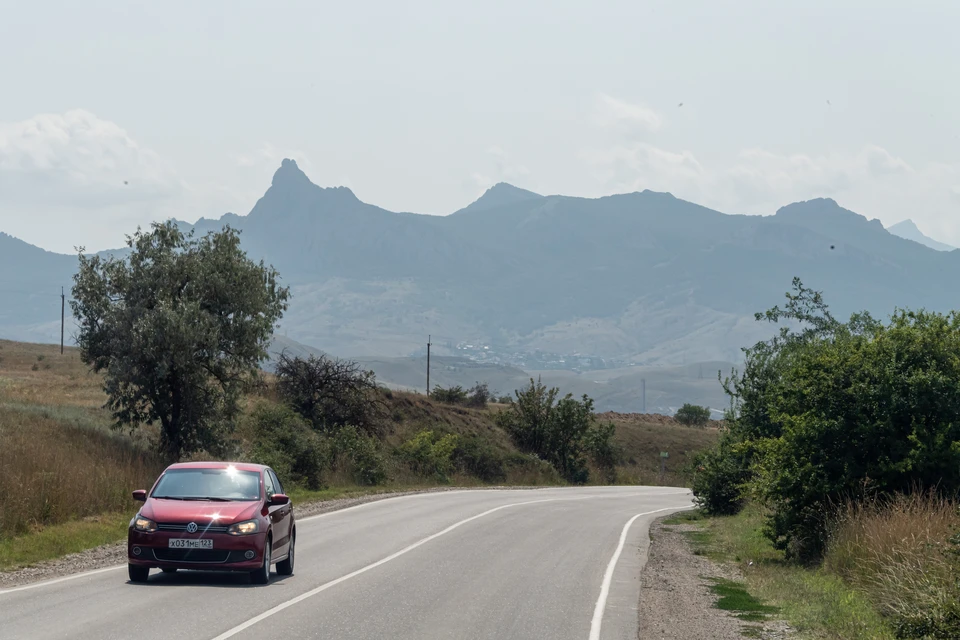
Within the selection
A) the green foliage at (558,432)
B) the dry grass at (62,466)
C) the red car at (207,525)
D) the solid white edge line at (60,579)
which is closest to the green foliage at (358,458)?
the dry grass at (62,466)

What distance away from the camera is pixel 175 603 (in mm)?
11914

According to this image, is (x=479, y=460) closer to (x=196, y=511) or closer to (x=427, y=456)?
(x=427, y=456)

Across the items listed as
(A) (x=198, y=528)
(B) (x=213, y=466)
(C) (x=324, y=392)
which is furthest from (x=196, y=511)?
(C) (x=324, y=392)

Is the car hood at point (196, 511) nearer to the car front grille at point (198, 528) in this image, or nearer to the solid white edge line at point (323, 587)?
the car front grille at point (198, 528)

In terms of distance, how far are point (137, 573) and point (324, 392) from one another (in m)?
34.7

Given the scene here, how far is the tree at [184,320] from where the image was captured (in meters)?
28.5

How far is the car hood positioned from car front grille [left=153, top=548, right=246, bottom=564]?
366mm

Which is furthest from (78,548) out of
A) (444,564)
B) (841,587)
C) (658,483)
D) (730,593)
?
(658,483)

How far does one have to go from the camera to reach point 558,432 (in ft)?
205

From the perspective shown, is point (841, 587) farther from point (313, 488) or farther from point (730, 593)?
point (313, 488)

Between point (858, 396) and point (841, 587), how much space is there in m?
4.16

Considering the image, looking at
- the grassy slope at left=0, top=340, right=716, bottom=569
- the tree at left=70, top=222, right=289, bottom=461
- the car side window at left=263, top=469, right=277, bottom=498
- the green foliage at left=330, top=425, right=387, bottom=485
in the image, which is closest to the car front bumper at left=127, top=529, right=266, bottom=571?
the car side window at left=263, top=469, right=277, bottom=498

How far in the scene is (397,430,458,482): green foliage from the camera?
154 ft

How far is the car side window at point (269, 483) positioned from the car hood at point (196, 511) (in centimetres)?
78
